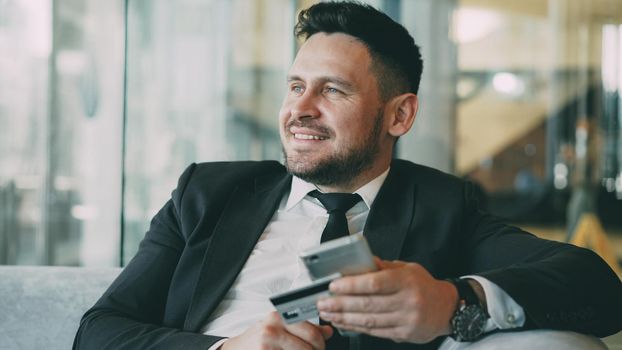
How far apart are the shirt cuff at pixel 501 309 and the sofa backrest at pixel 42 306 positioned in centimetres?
108

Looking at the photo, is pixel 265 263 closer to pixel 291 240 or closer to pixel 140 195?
pixel 291 240

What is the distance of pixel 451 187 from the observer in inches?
69.1

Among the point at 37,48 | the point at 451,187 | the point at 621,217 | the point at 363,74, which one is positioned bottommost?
the point at 621,217

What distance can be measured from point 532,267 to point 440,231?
30 cm

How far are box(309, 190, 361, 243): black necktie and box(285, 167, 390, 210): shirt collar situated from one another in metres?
0.03

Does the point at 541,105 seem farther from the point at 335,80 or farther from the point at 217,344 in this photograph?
the point at 217,344

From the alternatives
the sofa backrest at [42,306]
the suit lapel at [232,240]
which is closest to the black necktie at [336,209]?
the suit lapel at [232,240]

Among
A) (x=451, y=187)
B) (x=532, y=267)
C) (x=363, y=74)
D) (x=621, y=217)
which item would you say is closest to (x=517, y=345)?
(x=532, y=267)

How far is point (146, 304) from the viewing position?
168 cm

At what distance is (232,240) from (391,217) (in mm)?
403

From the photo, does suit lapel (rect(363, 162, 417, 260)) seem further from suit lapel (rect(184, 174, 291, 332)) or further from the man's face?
suit lapel (rect(184, 174, 291, 332))

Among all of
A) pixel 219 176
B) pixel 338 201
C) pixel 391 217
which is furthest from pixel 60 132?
pixel 391 217

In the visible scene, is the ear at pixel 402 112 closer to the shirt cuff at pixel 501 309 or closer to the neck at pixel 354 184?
the neck at pixel 354 184

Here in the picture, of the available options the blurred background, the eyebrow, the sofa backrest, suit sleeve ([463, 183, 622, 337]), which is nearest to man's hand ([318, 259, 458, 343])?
suit sleeve ([463, 183, 622, 337])
